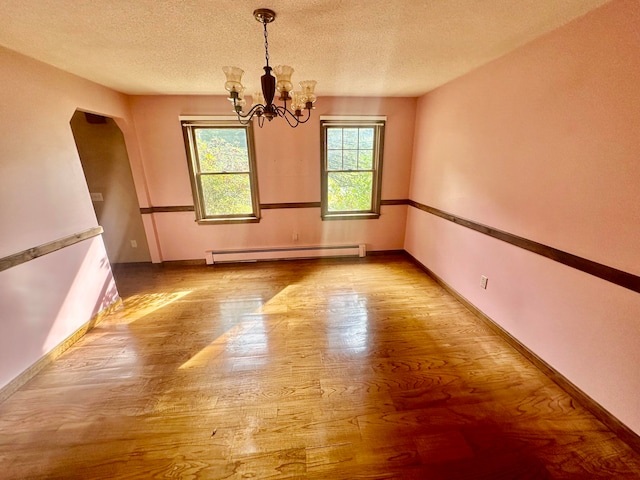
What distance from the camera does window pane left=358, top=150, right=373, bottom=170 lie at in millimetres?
3713

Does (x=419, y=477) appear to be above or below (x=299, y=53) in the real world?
below

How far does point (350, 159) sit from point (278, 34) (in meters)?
2.15

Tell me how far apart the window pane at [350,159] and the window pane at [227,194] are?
55.5 inches

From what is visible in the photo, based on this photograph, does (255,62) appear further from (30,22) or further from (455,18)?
(455,18)

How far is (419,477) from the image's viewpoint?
1.26 meters

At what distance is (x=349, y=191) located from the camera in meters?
3.86

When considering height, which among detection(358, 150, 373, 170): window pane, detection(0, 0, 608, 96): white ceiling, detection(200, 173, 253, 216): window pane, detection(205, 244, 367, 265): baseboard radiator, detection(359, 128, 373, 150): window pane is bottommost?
detection(205, 244, 367, 265): baseboard radiator

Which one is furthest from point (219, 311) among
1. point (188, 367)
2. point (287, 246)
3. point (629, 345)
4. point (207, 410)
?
point (629, 345)

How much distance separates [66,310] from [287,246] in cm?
246

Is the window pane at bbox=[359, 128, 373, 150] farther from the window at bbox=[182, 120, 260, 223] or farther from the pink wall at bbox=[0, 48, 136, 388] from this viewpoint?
the pink wall at bbox=[0, 48, 136, 388]

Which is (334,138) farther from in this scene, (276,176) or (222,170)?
(222,170)

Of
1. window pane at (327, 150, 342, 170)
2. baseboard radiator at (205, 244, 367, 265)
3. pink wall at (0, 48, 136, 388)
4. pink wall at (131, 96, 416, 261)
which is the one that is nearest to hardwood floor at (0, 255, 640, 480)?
pink wall at (0, 48, 136, 388)

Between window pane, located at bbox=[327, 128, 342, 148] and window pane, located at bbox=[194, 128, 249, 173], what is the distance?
1.14 metres

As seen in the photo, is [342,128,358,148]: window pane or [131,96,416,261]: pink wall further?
[342,128,358,148]: window pane
